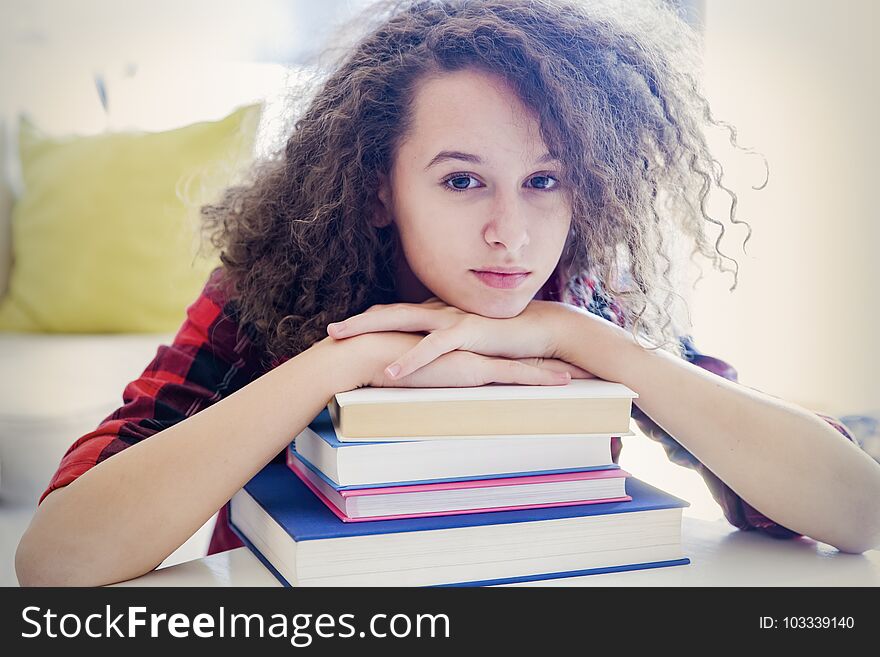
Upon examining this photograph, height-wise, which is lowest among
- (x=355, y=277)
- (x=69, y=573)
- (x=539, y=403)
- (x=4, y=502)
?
(x=4, y=502)

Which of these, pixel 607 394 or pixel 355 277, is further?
pixel 355 277

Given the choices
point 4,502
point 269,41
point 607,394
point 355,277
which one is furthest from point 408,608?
point 269,41

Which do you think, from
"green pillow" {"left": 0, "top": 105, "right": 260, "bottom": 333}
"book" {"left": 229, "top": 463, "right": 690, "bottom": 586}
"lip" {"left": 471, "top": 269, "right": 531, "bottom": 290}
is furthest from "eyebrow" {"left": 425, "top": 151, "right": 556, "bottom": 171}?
"green pillow" {"left": 0, "top": 105, "right": 260, "bottom": 333}

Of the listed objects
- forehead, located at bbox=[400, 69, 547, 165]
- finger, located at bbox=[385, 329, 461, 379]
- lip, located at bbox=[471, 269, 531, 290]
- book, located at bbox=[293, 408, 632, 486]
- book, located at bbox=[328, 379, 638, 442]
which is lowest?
book, located at bbox=[293, 408, 632, 486]

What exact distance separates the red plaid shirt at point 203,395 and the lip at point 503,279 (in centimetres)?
17

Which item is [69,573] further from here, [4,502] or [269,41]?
[269,41]

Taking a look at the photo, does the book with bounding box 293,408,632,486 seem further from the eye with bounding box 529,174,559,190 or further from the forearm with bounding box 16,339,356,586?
the eye with bounding box 529,174,559,190

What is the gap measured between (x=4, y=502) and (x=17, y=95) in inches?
43.9

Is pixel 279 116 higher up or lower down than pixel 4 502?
higher up

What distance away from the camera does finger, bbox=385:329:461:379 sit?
2.26 ft

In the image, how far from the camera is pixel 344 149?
890mm

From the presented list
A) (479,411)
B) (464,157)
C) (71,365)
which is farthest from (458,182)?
(71,365)

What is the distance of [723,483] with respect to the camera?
0.82m

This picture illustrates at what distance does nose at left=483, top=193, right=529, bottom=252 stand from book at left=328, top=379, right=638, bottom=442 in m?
0.16
